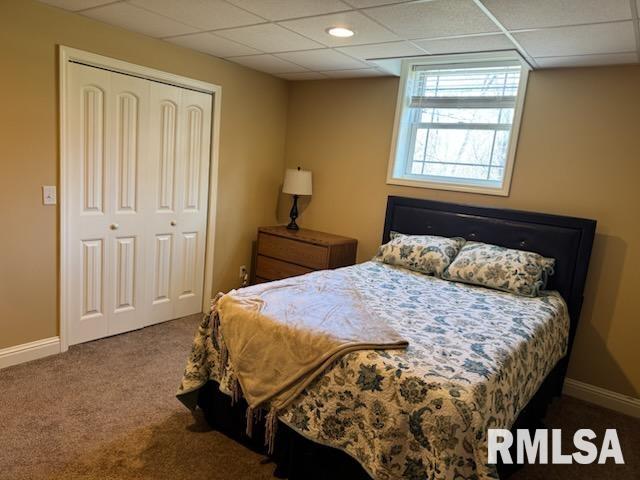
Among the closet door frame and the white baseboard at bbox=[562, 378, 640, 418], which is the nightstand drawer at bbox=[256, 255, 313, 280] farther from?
the white baseboard at bbox=[562, 378, 640, 418]

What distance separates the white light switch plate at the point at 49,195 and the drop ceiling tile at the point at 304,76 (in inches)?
85.5

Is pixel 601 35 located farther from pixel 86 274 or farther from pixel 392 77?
pixel 86 274

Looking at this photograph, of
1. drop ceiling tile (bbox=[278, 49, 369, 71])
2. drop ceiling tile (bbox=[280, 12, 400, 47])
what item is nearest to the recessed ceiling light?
drop ceiling tile (bbox=[280, 12, 400, 47])

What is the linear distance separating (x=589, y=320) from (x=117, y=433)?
2962mm

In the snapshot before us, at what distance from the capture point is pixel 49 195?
278 cm

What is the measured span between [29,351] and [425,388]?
2.58 meters

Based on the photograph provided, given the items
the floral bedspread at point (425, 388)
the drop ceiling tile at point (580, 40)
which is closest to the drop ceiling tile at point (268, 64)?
the drop ceiling tile at point (580, 40)

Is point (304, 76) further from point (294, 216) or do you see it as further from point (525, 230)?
point (525, 230)

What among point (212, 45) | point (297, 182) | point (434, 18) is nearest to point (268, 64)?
point (212, 45)

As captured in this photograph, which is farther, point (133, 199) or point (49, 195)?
point (133, 199)

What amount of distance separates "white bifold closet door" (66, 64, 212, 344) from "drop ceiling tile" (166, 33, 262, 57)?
13.1 inches

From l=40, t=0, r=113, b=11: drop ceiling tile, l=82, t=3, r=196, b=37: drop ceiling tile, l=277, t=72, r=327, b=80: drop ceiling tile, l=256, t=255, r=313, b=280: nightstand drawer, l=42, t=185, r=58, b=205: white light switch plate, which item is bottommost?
l=256, t=255, r=313, b=280: nightstand drawer

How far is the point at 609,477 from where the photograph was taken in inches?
88.7

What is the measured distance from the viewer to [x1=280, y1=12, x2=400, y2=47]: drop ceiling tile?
240cm
